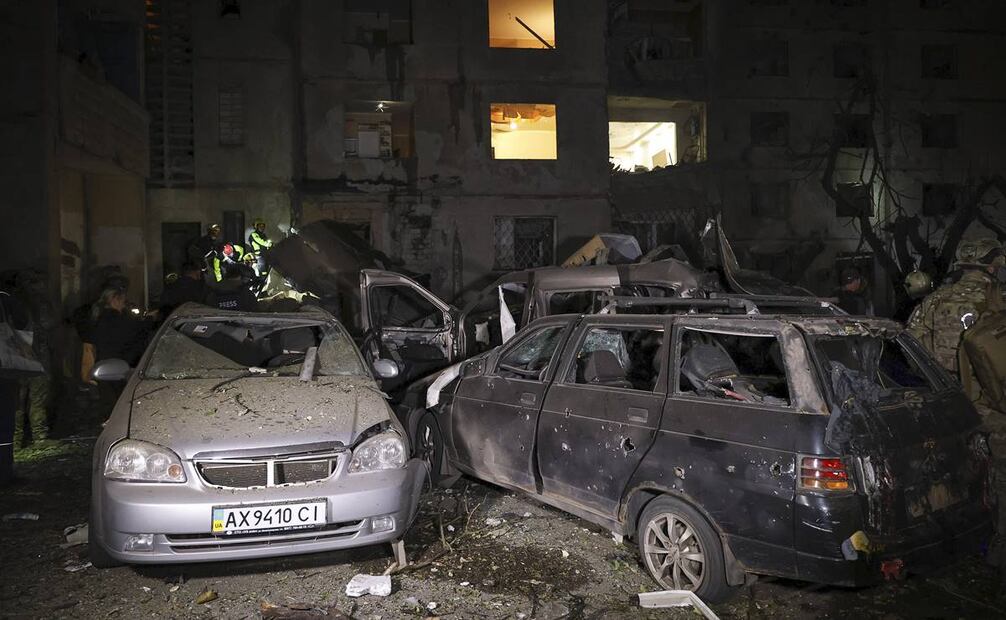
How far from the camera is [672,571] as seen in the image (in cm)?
379

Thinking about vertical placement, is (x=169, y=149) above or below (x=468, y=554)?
above

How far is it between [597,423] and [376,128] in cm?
1602

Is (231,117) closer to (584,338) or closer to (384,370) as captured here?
(384,370)

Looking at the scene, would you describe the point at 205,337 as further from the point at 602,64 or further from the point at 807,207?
the point at 807,207

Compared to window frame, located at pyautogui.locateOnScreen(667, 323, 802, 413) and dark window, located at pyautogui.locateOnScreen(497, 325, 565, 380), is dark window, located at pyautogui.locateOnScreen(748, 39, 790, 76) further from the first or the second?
window frame, located at pyautogui.locateOnScreen(667, 323, 802, 413)

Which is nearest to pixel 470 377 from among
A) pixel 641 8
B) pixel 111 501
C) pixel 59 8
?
pixel 111 501

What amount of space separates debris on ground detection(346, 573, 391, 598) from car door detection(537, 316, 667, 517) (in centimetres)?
133

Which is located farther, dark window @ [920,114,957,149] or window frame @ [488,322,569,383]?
dark window @ [920,114,957,149]

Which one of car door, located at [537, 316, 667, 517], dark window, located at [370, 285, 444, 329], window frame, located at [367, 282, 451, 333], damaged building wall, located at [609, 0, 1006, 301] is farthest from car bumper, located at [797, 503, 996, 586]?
damaged building wall, located at [609, 0, 1006, 301]

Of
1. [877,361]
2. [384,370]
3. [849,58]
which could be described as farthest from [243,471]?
[849,58]

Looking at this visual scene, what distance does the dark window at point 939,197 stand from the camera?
25.0m

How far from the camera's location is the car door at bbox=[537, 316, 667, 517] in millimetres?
4008

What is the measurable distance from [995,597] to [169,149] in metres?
19.4

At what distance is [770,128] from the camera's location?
24047mm
